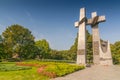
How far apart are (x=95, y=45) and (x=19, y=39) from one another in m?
30.1

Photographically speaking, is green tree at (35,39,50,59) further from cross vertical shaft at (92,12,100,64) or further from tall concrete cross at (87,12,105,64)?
cross vertical shaft at (92,12,100,64)

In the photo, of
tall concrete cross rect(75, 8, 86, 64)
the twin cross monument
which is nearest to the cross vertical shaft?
the twin cross monument

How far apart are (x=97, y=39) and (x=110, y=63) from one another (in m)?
4.73

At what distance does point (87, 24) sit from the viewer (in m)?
26.9

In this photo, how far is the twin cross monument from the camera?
23734mm

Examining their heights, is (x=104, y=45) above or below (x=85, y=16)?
below

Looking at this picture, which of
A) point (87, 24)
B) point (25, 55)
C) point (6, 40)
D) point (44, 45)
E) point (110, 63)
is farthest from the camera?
point (44, 45)

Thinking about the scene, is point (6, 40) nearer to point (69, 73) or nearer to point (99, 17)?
point (99, 17)

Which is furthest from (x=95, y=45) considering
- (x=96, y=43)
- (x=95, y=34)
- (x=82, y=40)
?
(x=82, y=40)

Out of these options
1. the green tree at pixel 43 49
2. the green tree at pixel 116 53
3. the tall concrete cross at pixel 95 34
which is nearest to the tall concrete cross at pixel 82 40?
the tall concrete cross at pixel 95 34

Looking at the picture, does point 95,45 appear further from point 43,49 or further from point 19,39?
point 43,49

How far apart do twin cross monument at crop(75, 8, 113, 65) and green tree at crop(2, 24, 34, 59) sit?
26.8 m

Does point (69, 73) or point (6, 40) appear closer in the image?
point (69, 73)

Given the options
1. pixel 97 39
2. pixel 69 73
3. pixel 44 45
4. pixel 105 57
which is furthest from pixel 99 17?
pixel 44 45
